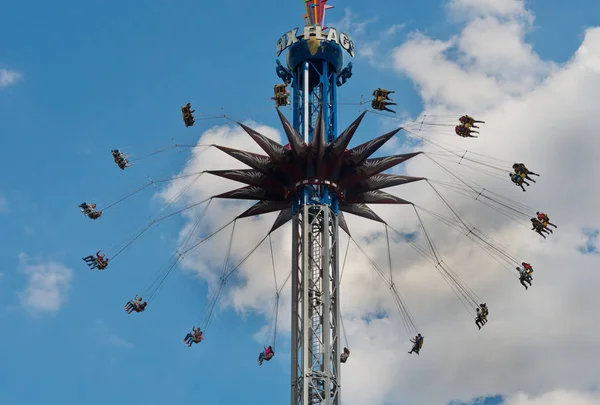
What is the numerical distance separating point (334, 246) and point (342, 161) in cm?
530

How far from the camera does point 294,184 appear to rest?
72.6 metres

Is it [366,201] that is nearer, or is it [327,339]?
[327,339]

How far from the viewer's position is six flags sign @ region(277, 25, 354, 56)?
78.4 metres

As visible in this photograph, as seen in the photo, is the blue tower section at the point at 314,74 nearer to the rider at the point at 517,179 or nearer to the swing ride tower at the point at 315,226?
the swing ride tower at the point at 315,226

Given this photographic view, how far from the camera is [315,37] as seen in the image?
257 ft

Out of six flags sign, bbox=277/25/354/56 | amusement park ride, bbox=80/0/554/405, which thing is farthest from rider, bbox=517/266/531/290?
six flags sign, bbox=277/25/354/56

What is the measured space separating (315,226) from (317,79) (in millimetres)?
12002

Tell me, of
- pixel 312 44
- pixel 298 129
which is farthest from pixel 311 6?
pixel 298 129

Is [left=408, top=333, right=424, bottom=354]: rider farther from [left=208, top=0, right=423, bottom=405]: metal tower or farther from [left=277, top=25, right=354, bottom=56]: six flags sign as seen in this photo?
[left=277, top=25, right=354, bottom=56]: six flags sign

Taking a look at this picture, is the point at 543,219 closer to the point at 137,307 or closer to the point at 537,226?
the point at 537,226

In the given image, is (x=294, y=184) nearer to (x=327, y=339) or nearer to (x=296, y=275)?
(x=296, y=275)

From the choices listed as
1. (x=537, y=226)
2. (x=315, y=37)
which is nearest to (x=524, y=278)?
(x=537, y=226)

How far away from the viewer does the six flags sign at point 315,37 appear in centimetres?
7838

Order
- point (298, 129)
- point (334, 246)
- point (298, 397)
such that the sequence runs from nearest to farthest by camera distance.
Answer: point (298, 397) < point (334, 246) < point (298, 129)
